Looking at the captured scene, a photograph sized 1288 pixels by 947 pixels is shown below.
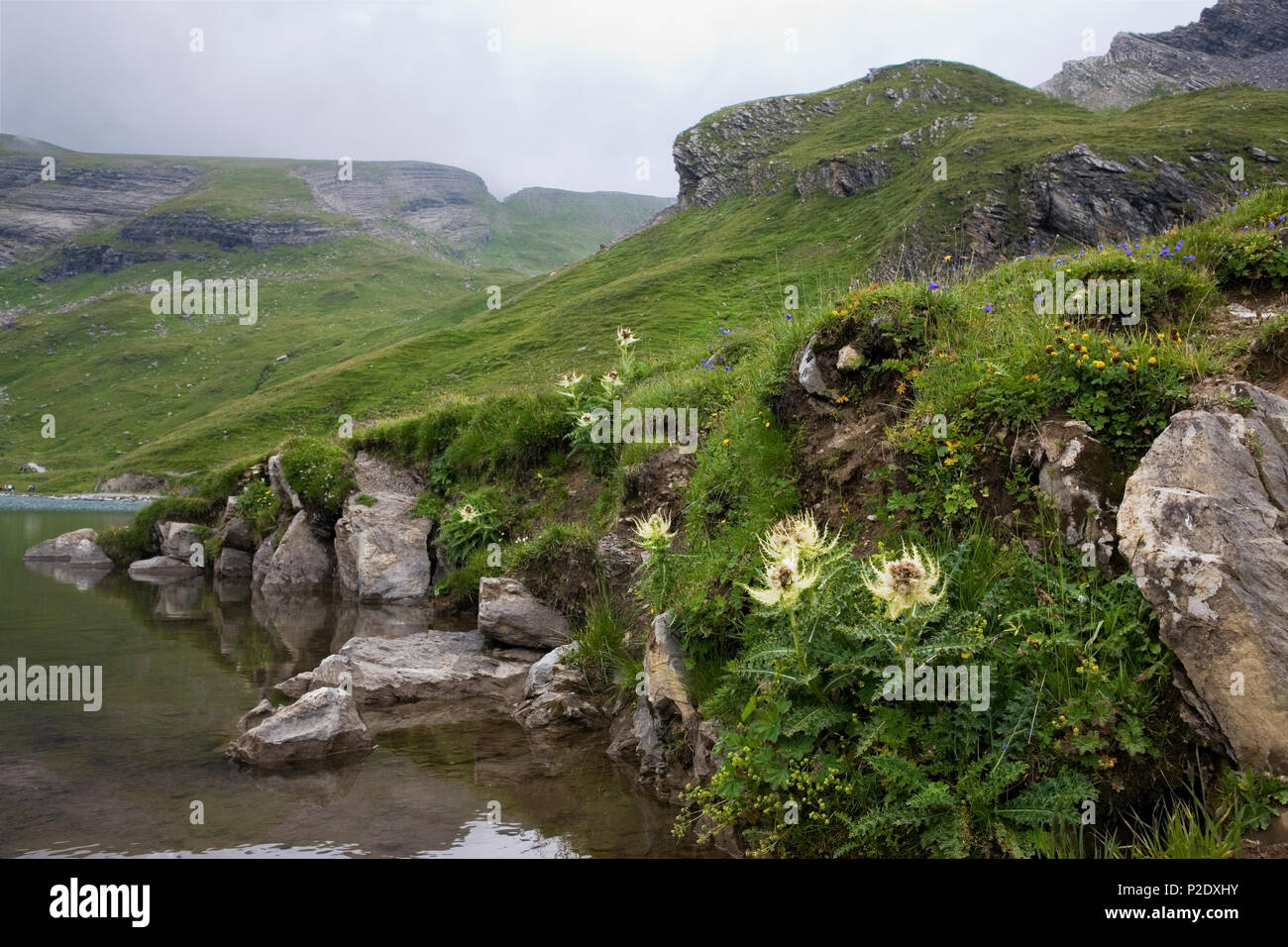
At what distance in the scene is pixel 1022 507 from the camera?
26.0 feet

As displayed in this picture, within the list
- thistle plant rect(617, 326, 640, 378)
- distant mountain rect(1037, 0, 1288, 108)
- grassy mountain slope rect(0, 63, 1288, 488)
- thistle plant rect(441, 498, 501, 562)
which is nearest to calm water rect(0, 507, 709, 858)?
thistle plant rect(441, 498, 501, 562)

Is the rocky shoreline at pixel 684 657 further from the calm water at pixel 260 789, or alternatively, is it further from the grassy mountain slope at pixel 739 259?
the grassy mountain slope at pixel 739 259

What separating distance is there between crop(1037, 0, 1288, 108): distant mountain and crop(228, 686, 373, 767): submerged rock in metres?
158

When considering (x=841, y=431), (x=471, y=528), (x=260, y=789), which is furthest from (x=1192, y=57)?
(x=260, y=789)

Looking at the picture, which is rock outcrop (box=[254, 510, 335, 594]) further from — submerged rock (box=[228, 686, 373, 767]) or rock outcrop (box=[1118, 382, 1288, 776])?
rock outcrop (box=[1118, 382, 1288, 776])

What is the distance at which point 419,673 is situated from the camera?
42.4 ft

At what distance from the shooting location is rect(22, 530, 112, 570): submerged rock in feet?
104

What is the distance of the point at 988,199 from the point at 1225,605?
166 ft

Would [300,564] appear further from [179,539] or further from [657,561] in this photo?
[657,561]

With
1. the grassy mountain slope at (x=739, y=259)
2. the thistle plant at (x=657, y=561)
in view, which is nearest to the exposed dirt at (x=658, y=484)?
the thistle plant at (x=657, y=561)

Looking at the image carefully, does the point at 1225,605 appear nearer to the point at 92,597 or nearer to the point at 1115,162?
the point at 92,597

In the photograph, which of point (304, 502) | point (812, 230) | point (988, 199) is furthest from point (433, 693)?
point (812, 230)

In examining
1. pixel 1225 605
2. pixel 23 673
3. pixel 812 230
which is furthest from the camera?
pixel 812 230

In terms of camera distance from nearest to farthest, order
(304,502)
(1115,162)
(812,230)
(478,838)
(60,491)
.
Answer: (478,838) → (304,502) → (1115,162) → (812,230) → (60,491)
